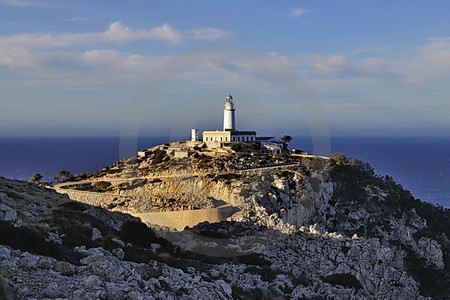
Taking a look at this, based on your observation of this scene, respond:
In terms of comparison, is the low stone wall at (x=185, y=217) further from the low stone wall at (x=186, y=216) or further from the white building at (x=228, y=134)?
the white building at (x=228, y=134)

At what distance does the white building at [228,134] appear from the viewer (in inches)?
2986

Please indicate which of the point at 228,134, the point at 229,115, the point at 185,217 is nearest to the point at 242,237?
the point at 185,217

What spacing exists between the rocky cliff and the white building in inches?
411

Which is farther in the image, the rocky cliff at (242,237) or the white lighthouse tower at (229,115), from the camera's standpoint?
the white lighthouse tower at (229,115)

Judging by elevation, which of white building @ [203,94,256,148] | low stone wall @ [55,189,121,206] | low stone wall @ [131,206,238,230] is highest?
white building @ [203,94,256,148]

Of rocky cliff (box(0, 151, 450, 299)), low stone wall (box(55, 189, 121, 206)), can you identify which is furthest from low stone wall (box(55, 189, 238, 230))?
low stone wall (box(55, 189, 121, 206))

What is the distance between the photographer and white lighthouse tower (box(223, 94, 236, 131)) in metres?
80.6

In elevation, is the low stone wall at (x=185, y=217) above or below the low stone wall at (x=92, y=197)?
below

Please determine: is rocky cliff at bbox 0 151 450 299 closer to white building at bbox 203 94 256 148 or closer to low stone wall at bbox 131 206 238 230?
low stone wall at bbox 131 206 238 230

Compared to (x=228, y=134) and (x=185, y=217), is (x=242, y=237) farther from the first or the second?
(x=228, y=134)

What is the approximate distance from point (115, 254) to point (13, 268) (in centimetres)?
544

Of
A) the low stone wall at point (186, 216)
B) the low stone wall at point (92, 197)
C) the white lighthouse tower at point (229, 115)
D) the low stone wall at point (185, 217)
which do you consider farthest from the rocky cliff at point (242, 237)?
the white lighthouse tower at point (229, 115)

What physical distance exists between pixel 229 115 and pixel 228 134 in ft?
20.0

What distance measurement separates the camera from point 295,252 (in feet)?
97.9
